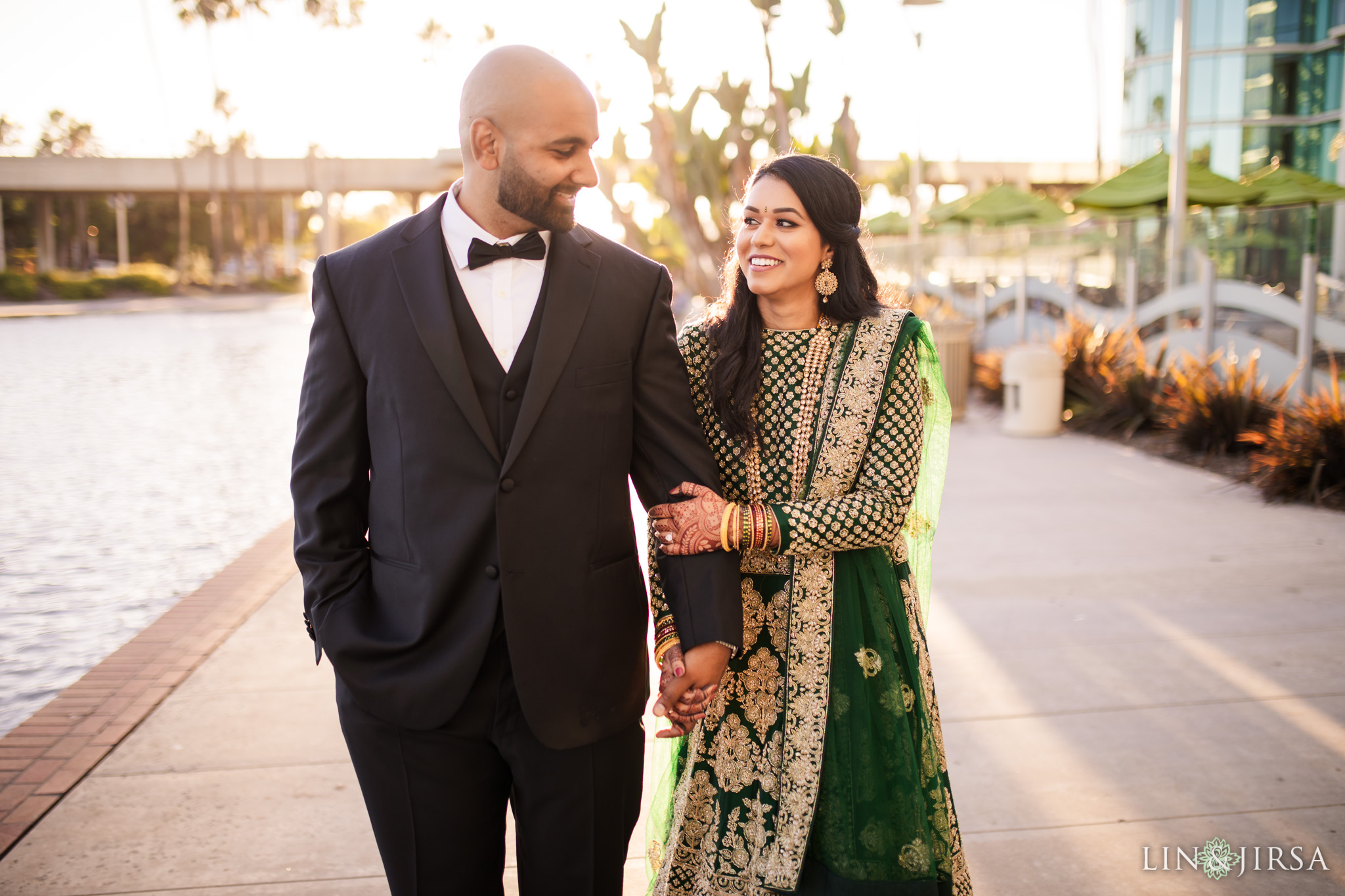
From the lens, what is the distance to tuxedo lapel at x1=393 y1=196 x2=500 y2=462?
1.96 meters

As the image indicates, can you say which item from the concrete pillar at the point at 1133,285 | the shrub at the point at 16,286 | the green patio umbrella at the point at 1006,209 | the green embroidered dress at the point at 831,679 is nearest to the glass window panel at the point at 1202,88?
the green patio umbrella at the point at 1006,209

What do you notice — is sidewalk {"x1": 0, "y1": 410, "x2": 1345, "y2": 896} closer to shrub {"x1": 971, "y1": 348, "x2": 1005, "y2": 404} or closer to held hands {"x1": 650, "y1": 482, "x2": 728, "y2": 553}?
held hands {"x1": 650, "y1": 482, "x2": 728, "y2": 553}

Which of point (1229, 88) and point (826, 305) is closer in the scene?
point (826, 305)

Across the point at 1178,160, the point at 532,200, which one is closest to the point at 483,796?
the point at 532,200

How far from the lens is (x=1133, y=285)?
12.5 m

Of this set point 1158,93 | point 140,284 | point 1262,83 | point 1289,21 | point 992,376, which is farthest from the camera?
A: point 140,284

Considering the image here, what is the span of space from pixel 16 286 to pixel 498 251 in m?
46.6

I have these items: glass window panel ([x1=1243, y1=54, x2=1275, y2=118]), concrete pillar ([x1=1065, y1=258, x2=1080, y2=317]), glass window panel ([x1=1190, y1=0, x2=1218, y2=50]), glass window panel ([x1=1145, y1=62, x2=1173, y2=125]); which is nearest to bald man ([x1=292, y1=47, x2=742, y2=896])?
concrete pillar ([x1=1065, y1=258, x2=1080, y2=317])

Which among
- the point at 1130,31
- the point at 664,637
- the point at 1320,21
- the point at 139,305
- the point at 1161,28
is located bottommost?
the point at 139,305

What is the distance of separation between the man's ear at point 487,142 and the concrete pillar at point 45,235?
65.4 meters

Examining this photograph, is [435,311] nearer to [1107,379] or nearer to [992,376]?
[1107,379]

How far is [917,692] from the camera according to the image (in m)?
2.36

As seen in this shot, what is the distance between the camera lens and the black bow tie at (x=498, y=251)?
2045 millimetres

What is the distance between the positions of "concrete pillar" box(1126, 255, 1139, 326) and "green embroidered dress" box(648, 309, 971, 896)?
36.9ft
